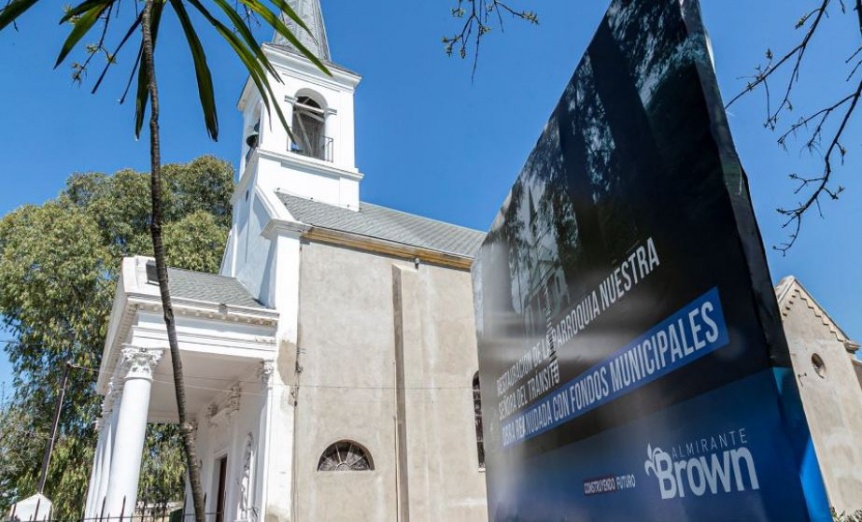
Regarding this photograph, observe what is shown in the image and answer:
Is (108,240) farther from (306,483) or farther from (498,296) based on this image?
(498,296)

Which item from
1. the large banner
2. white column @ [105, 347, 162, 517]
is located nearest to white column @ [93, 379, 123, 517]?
white column @ [105, 347, 162, 517]

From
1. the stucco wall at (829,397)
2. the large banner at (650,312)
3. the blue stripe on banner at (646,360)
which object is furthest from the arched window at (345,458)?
the stucco wall at (829,397)

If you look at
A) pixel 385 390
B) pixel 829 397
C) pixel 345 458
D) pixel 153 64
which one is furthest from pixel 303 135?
pixel 829 397

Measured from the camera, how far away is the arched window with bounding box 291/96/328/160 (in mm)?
19953

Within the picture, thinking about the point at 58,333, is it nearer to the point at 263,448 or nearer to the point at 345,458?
the point at 263,448

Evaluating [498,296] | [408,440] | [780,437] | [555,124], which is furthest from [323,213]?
[780,437]

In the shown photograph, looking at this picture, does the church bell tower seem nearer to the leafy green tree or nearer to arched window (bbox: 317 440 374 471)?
the leafy green tree

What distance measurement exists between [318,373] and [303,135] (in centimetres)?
976

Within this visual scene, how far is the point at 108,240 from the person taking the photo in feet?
82.1

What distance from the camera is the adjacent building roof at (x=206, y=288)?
13.8 metres

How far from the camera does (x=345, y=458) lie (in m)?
13.3

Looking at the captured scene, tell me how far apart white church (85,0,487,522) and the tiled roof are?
0.10 m

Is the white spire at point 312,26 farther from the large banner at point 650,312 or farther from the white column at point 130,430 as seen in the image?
the large banner at point 650,312

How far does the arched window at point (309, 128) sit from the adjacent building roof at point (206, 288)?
227 inches
